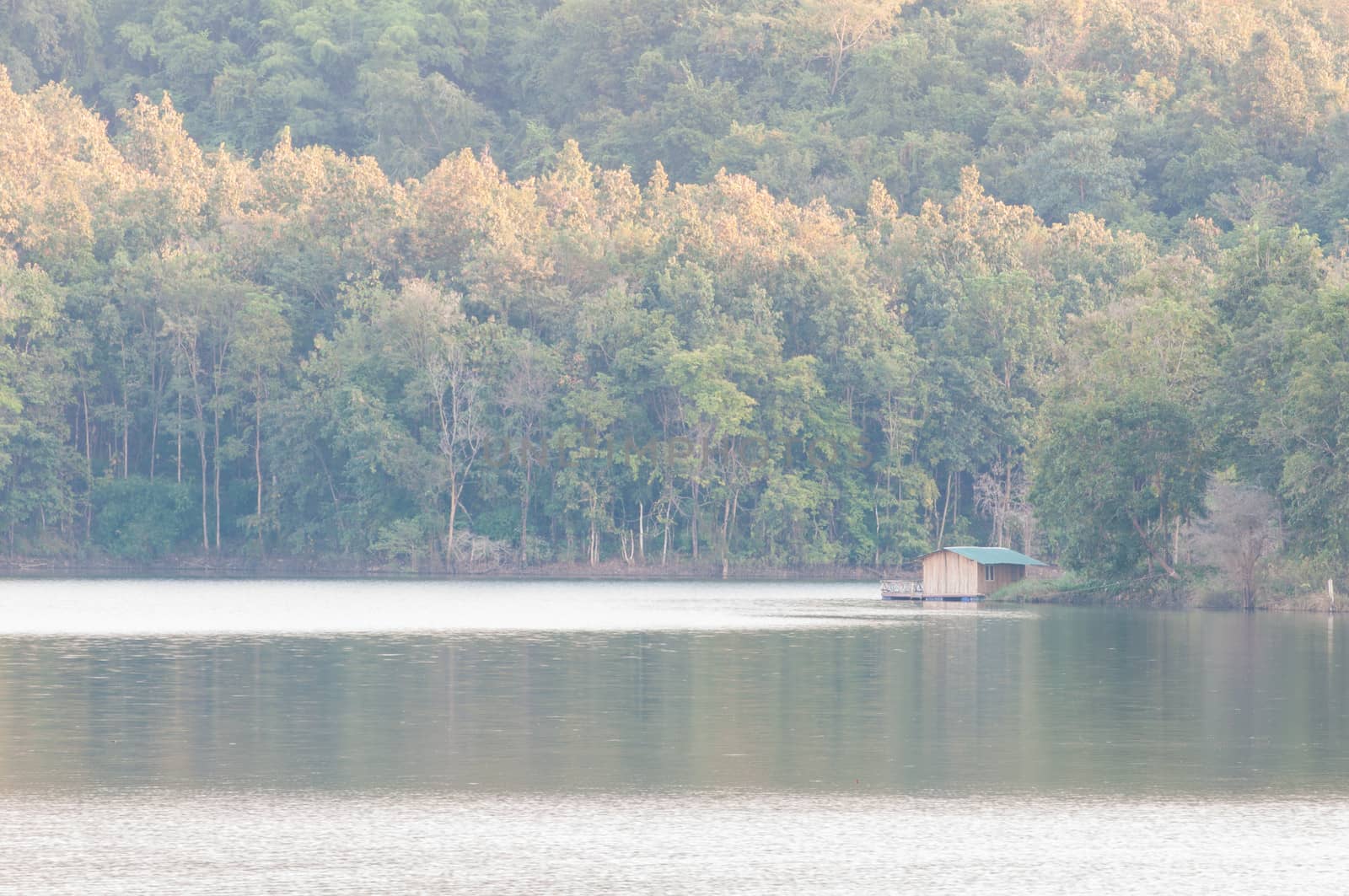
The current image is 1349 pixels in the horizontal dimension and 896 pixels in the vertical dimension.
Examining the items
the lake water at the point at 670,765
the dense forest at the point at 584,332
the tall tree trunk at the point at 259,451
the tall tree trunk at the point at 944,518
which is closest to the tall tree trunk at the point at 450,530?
the dense forest at the point at 584,332

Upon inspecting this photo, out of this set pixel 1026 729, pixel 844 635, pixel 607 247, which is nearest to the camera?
pixel 1026 729

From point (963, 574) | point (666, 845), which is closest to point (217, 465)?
point (963, 574)

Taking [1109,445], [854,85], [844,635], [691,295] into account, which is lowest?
[844,635]

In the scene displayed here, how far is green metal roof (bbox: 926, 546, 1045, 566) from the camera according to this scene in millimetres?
77625

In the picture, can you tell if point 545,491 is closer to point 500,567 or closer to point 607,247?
point 500,567

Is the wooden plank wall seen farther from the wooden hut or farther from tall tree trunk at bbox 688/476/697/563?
tall tree trunk at bbox 688/476/697/563

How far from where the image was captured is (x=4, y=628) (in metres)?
52.8

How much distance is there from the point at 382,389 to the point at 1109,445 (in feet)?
142

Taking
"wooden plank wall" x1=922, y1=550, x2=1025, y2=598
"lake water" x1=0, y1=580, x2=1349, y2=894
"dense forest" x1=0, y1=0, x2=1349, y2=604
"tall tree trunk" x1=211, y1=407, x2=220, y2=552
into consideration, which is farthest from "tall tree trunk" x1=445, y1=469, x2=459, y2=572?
"lake water" x1=0, y1=580, x2=1349, y2=894

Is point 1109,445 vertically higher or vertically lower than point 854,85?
lower

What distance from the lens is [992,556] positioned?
78688 mm

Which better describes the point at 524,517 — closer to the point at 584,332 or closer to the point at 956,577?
the point at 584,332

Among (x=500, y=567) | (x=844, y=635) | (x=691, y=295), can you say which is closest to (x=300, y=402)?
(x=500, y=567)

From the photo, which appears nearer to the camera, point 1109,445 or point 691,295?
point 1109,445
